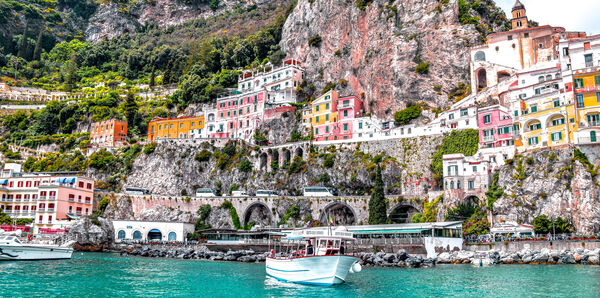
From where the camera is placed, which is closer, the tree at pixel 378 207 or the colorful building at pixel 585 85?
the colorful building at pixel 585 85

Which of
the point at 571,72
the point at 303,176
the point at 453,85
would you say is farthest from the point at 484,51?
the point at 303,176

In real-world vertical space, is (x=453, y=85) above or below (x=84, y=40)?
below

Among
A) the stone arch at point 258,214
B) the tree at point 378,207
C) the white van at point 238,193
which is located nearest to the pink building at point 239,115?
the white van at point 238,193

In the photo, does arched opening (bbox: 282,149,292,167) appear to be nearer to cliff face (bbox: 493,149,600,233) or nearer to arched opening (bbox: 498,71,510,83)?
cliff face (bbox: 493,149,600,233)

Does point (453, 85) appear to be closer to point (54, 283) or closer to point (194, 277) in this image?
point (194, 277)

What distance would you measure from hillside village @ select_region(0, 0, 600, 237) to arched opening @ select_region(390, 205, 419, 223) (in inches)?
72.9

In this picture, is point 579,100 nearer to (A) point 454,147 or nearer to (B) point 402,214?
(A) point 454,147

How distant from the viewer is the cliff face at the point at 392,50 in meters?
66.1

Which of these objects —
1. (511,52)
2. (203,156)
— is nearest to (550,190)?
(511,52)

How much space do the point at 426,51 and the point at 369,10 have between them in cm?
1354

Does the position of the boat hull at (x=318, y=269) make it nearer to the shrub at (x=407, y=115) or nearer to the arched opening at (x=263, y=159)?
the shrub at (x=407, y=115)

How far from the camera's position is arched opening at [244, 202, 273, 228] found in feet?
209

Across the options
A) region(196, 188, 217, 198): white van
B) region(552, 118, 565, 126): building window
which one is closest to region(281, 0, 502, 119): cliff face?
region(552, 118, 565, 126): building window

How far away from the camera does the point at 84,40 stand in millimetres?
147750
